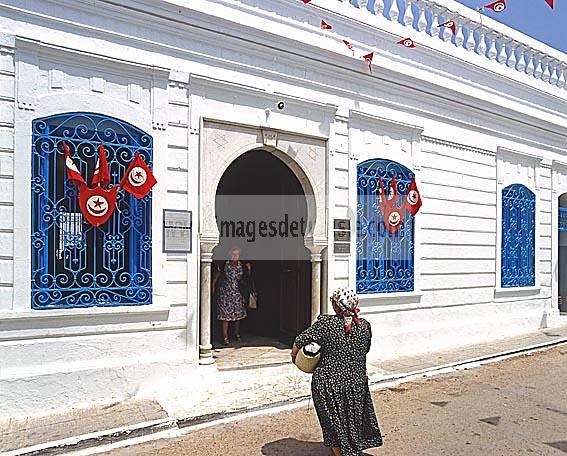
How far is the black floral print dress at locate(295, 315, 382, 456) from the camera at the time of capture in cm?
398

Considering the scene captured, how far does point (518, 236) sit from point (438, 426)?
585 centimetres

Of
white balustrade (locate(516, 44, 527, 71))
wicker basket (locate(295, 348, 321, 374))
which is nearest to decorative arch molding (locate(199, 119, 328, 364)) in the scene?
wicker basket (locate(295, 348, 321, 374))

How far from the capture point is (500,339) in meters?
9.18

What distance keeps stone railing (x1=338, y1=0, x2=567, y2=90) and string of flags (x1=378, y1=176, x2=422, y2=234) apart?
2.44 meters

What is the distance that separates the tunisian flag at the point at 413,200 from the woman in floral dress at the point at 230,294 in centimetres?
268

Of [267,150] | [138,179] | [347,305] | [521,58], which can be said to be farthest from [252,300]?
[521,58]

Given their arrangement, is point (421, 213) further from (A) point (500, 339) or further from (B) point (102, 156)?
(B) point (102, 156)

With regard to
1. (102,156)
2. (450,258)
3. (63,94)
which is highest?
(63,94)

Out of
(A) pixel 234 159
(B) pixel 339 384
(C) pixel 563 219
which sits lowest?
(B) pixel 339 384

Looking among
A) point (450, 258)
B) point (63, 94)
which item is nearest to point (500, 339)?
point (450, 258)

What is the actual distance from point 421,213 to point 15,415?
19.5 ft

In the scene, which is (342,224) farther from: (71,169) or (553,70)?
(553,70)

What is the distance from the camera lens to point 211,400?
556 cm

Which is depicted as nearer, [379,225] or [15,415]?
[15,415]
